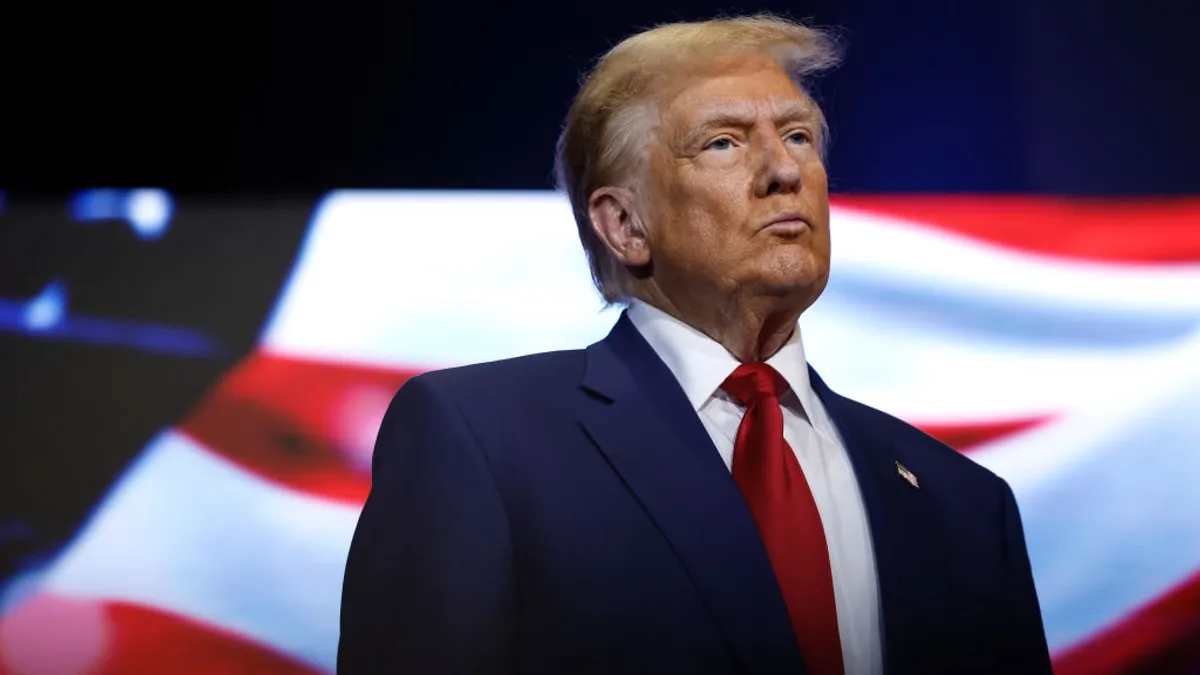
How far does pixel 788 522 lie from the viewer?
1497mm

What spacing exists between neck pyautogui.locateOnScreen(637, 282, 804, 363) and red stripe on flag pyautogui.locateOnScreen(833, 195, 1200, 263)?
89cm

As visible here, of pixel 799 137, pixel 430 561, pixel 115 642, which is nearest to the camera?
pixel 430 561

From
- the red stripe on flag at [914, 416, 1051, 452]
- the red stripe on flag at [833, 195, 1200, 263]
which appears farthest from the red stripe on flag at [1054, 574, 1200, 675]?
the red stripe on flag at [833, 195, 1200, 263]

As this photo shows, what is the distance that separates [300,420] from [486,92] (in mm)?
754

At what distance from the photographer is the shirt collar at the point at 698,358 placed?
1623 mm

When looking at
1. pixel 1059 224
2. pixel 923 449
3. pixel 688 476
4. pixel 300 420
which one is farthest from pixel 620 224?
pixel 1059 224

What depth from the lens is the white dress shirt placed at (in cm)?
153

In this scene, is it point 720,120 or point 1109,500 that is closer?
point 720,120

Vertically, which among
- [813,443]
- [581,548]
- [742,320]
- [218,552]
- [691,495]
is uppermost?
[742,320]

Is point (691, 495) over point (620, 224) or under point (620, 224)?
under

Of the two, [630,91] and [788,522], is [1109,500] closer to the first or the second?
[788,522]

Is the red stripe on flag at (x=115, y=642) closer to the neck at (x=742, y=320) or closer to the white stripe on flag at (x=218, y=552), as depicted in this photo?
the white stripe on flag at (x=218, y=552)

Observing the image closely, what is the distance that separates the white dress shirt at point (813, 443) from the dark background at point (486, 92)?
0.92m

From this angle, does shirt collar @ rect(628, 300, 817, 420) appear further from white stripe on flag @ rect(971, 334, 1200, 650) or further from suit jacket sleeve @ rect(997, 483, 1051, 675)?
white stripe on flag @ rect(971, 334, 1200, 650)
